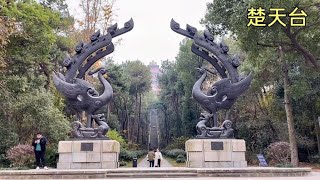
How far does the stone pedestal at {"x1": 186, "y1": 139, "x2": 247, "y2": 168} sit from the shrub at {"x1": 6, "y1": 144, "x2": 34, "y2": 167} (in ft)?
27.5

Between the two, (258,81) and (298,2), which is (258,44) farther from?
(258,81)

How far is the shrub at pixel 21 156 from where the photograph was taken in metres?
16.1

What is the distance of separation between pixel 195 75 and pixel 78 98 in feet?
74.1

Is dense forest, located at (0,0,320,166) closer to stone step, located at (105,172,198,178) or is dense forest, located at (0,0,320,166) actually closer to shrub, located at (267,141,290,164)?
shrub, located at (267,141,290,164)

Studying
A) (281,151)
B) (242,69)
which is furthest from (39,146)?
(242,69)

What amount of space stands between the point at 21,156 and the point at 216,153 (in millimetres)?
9416

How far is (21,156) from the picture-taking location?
1611 cm

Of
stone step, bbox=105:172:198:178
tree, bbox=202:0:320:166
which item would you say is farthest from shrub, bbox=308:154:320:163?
stone step, bbox=105:172:198:178

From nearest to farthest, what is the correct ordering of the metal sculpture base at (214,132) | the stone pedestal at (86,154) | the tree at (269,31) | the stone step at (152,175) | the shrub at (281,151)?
the stone step at (152,175)
the stone pedestal at (86,154)
the metal sculpture base at (214,132)
the tree at (269,31)
the shrub at (281,151)

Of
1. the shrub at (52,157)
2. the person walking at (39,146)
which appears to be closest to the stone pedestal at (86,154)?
the person walking at (39,146)

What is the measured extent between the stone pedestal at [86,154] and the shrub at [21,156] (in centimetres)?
506

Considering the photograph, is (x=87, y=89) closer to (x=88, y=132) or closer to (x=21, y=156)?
(x=88, y=132)

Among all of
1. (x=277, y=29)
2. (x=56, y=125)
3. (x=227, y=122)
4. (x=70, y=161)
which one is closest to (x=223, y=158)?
(x=227, y=122)

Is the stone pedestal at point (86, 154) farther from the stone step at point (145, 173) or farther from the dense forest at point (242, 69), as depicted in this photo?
the dense forest at point (242, 69)
